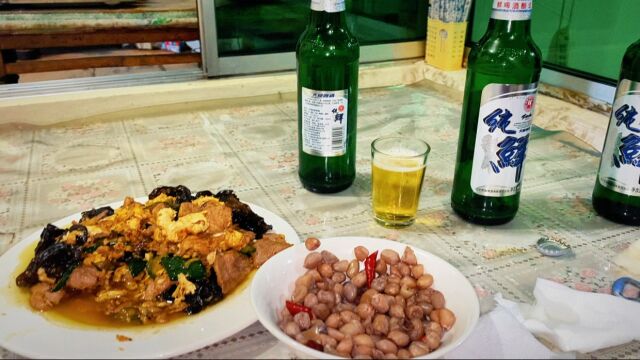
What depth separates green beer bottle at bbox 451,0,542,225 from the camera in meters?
0.76

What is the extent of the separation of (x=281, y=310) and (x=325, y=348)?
91 millimetres

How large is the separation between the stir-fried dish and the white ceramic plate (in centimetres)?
2

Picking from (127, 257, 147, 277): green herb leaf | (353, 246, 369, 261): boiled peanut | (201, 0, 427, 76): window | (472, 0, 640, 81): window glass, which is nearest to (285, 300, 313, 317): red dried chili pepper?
(353, 246, 369, 261): boiled peanut

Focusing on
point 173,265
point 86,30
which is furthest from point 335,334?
point 86,30

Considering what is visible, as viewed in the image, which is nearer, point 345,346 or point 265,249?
point 345,346

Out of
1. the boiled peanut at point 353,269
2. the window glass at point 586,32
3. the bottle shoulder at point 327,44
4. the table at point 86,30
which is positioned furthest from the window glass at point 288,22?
the boiled peanut at point 353,269

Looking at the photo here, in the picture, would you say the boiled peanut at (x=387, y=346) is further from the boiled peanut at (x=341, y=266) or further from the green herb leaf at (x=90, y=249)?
the green herb leaf at (x=90, y=249)

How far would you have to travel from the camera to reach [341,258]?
70 cm

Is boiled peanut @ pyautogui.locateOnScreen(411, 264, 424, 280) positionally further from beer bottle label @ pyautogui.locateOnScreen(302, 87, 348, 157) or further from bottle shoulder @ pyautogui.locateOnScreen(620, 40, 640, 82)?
bottle shoulder @ pyautogui.locateOnScreen(620, 40, 640, 82)

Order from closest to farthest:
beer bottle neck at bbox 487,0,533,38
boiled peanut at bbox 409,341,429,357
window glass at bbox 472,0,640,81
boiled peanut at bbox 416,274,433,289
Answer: boiled peanut at bbox 409,341,429,357 → boiled peanut at bbox 416,274,433,289 → beer bottle neck at bbox 487,0,533,38 → window glass at bbox 472,0,640,81

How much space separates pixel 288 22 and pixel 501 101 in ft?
3.54

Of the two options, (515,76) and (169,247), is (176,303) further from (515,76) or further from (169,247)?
(515,76)

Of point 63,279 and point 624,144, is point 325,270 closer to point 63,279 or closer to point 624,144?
point 63,279

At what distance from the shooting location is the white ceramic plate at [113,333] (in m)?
0.56
